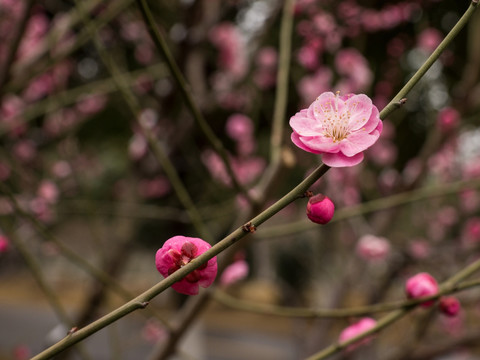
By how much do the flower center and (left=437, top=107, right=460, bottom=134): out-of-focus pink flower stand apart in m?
1.47

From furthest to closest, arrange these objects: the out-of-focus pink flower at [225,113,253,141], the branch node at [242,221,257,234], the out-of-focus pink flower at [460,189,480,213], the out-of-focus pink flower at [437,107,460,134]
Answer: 1. the out-of-focus pink flower at [460,189,480,213]
2. the out-of-focus pink flower at [225,113,253,141]
3. the out-of-focus pink flower at [437,107,460,134]
4. the branch node at [242,221,257,234]

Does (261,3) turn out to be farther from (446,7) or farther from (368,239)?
(368,239)

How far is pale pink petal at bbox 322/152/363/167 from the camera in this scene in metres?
0.42

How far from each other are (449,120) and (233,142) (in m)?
3.48

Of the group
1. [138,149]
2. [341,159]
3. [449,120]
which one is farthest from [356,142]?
[138,149]

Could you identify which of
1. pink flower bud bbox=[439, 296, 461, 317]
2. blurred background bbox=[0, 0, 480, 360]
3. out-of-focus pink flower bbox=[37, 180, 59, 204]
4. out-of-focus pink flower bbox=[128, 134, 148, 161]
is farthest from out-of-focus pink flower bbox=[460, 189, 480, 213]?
pink flower bud bbox=[439, 296, 461, 317]

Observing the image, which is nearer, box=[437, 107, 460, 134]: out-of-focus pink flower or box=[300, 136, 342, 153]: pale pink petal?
box=[300, 136, 342, 153]: pale pink petal

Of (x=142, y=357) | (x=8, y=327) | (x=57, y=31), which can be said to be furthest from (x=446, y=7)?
(x=8, y=327)

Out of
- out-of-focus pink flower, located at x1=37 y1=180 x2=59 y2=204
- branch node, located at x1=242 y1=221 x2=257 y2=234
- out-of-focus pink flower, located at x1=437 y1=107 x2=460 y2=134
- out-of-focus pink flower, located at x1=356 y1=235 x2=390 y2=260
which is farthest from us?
out-of-focus pink flower, located at x1=37 y1=180 x2=59 y2=204

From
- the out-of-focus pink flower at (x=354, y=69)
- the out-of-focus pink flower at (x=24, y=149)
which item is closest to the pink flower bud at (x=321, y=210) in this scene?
the out-of-focus pink flower at (x=354, y=69)

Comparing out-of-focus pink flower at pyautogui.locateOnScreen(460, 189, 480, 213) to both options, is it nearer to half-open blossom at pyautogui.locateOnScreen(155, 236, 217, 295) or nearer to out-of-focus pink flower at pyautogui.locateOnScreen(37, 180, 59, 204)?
out-of-focus pink flower at pyautogui.locateOnScreen(37, 180, 59, 204)

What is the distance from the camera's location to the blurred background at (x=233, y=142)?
3.92ft

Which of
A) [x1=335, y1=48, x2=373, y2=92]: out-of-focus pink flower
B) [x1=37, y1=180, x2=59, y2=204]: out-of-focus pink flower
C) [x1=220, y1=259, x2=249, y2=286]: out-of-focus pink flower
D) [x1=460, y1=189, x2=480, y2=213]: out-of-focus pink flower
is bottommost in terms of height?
[x1=220, y1=259, x2=249, y2=286]: out-of-focus pink flower

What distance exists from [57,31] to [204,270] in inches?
56.7
